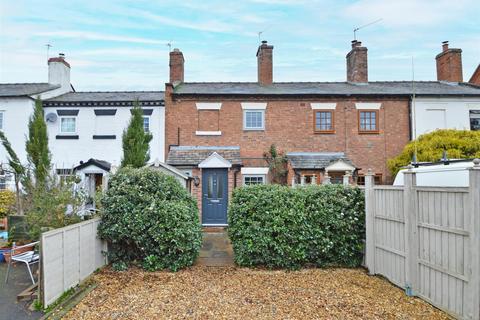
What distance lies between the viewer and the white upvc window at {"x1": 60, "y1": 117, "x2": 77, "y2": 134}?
1641 centimetres

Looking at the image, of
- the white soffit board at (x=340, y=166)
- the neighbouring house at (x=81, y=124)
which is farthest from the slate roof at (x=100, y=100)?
the white soffit board at (x=340, y=166)

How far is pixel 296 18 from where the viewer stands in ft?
36.8

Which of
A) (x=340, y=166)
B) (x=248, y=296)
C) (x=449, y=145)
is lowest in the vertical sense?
(x=248, y=296)

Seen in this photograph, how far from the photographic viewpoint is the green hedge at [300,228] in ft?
21.6

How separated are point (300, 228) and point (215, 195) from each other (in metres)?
6.89

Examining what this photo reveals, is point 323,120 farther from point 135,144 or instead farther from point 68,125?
point 68,125

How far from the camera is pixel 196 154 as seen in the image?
13.6 meters

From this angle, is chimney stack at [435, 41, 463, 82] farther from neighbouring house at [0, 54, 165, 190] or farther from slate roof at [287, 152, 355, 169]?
neighbouring house at [0, 54, 165, 190]

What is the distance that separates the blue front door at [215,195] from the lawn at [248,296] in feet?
20.6

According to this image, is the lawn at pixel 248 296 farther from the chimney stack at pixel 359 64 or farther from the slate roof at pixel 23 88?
the slate roof at pixel 23 88

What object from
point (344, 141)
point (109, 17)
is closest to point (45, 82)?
point (109, 17)

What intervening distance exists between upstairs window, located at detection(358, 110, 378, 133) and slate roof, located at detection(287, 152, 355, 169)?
1.82 m

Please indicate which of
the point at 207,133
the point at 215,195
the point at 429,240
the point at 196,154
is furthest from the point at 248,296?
the point at 207,133

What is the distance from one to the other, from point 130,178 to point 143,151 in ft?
23.8
